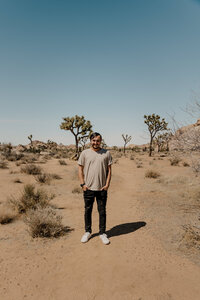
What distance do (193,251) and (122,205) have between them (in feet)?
10.5

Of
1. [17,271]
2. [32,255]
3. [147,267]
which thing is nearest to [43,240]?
[32,255]

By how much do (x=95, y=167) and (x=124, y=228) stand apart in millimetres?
2006

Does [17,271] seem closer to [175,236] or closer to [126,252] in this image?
[126,252]

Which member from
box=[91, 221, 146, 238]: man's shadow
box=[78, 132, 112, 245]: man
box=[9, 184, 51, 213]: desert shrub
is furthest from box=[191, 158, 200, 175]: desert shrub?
box=[9, 184, 51, 213]: desert shrub

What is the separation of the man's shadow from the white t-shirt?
131cm

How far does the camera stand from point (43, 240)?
3811mm

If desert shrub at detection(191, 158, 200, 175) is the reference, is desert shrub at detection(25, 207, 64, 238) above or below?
below

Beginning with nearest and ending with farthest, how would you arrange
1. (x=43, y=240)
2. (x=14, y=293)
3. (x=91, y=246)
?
(x=14, y=293) → (x=91, y=246) → (x=43, y=240)

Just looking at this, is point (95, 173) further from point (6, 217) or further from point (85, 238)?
point (6, 217)

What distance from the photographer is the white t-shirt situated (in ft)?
11.8

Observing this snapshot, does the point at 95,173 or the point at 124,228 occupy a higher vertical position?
the point at 95,173

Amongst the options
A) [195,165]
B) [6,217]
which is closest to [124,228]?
[195,165]

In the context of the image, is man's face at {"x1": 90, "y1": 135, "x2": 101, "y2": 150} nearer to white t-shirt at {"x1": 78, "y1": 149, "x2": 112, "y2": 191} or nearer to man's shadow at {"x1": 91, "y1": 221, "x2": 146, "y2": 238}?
white t-shirt at {"x1": 78, "y1": 149, "x2": 112, "y2": 191}

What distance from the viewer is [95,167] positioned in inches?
141
